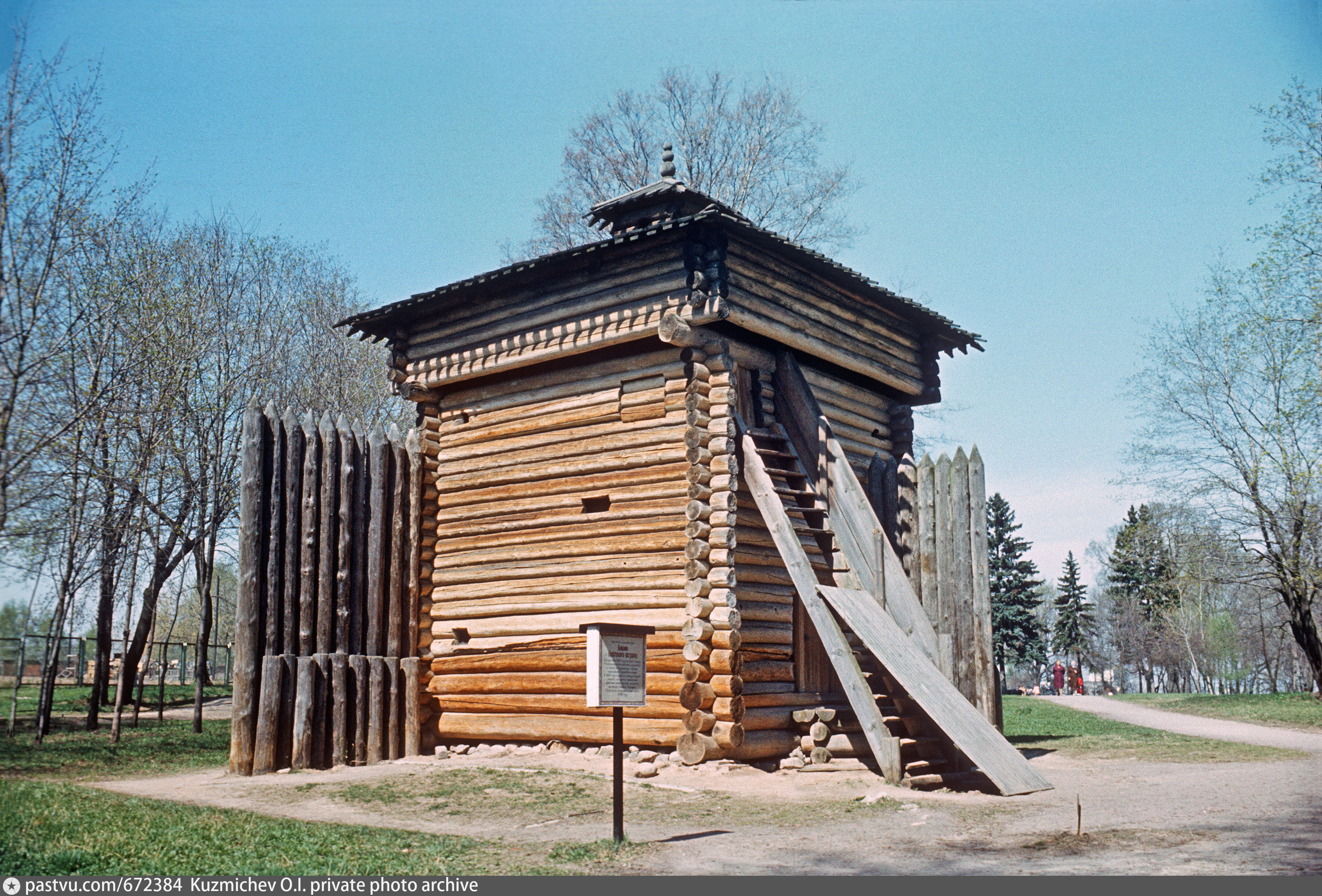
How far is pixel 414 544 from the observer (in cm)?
1595

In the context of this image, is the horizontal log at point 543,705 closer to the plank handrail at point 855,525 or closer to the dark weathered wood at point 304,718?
the dark weathered wood at point 304,718

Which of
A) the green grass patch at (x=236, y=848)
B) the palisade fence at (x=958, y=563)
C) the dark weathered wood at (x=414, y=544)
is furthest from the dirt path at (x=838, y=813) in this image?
the dark weathered wood at (x=414, y=544)

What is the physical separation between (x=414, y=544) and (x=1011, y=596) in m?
42.8

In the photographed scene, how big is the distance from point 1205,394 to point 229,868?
1077 inches

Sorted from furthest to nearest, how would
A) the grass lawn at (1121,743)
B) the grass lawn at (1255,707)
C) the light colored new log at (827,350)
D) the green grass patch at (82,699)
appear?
the grass lawn at (1255,707)
the green grass patch at (82,699)
the grass lawn at (1121,743)
the light colored new log at (827,350)

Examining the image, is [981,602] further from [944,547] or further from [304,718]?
[304,718]

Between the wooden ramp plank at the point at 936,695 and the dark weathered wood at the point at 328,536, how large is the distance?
6294 mm

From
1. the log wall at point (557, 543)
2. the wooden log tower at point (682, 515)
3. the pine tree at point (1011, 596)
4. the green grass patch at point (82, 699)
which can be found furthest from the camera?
the pine tree at point (1011, 596)

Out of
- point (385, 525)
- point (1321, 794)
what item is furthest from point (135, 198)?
point (1321, 794)

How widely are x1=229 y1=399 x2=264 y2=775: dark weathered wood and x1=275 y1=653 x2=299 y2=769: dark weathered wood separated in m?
0.31

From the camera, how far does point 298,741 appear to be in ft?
44.6

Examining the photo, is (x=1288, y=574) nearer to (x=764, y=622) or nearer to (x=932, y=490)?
(x=932, y=490)

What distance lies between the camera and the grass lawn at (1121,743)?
48.9ft

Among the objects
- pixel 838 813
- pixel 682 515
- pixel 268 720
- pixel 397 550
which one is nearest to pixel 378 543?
pixel 397 550
